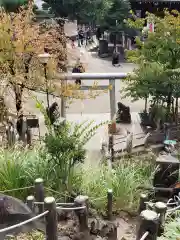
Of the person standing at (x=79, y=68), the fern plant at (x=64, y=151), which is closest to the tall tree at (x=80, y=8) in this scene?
the person standing at (x=79, y=68)

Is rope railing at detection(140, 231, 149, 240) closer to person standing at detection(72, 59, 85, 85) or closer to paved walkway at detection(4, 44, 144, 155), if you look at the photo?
paved walkway at detection(4, 44, 144, 155)

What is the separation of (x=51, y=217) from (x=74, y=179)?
296 centimetres

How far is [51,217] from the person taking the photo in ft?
13.4

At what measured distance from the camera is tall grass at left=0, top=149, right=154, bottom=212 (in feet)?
22.6

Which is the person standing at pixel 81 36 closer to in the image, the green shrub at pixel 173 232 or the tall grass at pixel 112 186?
the tall grass at pixel 112 186

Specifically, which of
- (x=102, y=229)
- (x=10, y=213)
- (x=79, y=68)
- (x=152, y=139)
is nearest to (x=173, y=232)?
(x=10, y=213)

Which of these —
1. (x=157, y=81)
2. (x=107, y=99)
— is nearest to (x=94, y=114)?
(x=107, y=99)

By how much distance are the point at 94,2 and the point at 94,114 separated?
13.1 m

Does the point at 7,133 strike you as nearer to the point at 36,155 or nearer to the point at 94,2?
the point at 36,155

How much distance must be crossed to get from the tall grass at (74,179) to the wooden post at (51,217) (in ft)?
7.96

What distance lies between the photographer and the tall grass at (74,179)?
688 centimetres

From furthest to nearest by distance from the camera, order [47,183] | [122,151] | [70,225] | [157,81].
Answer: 1. [157,81]
2. [122,151]
3. [47,183]
4. [70,225]

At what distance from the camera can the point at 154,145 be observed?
11.2 m

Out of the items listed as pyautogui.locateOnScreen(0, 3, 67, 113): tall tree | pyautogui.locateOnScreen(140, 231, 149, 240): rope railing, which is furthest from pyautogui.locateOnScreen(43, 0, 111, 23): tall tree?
pyautogui.locateOnScreen(140, 231, 149, 240): rope railing
